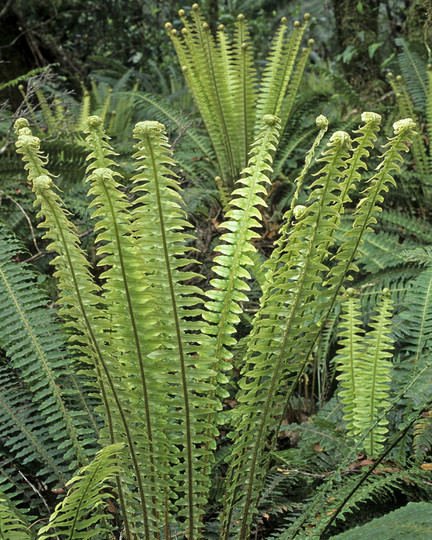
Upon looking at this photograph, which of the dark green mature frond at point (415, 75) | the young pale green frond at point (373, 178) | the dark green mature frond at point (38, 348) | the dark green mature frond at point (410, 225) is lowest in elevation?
the dark green mature frond at point (410, 225)

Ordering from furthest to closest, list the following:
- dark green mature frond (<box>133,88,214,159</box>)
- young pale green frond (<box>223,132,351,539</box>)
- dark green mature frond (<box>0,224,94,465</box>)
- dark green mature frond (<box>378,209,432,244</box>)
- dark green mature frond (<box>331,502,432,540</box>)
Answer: dark green mature frond (<box>133,88,214,159</box>)
dark green mature frond (<box>378,209,432,244</box>)
dark green mature frond (<box>0,224,94,465</box>)
young pale green frond (<box>223,132,351,539</box>)
dark green mature frond (<box>331,502,432,540</box>)


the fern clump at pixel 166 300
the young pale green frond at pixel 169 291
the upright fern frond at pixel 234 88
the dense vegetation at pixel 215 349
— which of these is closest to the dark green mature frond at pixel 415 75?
the dense vegetation at pixel 215 349

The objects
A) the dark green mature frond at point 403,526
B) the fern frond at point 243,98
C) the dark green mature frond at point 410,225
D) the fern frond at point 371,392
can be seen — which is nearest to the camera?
the dark green mature frond at point 403,526

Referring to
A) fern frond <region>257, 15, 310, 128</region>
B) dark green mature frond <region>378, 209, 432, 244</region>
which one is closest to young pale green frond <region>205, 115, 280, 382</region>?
dark green mature frond <region>378, 209, 432, 244</region>

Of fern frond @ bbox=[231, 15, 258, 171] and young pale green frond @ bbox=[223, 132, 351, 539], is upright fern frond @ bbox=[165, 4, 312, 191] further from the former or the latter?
young pale green frond @ bbox=[223, 132, 351, 539]

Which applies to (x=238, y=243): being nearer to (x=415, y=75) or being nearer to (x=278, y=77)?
(x=278, y=77)

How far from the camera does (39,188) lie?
0.82m

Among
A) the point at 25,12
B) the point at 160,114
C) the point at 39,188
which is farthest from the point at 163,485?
the point at 25,12

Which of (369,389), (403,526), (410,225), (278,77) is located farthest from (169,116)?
(403,526)

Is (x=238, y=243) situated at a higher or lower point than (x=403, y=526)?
higher

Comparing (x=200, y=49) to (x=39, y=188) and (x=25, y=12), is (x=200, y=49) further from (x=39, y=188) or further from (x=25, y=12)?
(x=25, y=12)

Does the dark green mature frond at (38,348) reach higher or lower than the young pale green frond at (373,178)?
lower

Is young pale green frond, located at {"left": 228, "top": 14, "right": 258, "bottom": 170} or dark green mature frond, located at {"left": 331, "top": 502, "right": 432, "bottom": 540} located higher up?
young pale green frond, located at {"left": 228, "top": 14, "right": 258, "bottom": 170}

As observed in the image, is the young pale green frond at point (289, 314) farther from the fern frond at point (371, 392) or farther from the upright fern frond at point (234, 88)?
the upright fern frond at point (234, 88)
